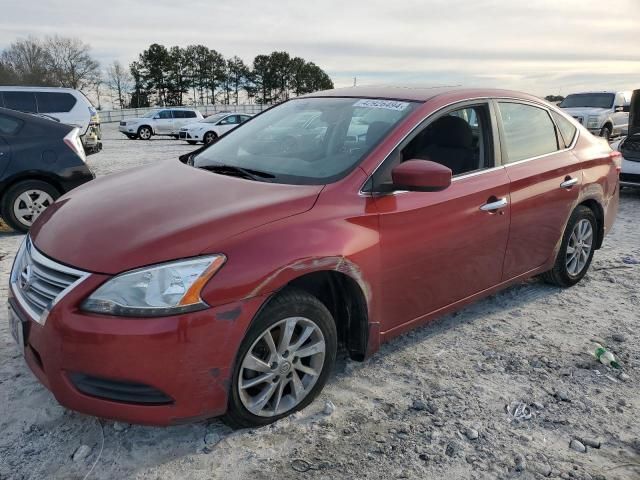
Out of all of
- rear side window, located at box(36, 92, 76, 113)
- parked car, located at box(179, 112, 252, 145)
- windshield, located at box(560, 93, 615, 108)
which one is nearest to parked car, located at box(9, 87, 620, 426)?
rear side window, located at box(36, 92, 76, 113)

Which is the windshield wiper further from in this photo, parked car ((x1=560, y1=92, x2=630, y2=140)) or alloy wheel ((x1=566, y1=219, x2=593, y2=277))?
parked car ((x1=560, y1=92, x2=630, y2=140))

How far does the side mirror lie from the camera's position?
9.00 feet

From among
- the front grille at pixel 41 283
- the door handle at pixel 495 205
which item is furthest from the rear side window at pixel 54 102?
the door handle at pixel 495 205

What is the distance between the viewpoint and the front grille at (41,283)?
2.25 meters

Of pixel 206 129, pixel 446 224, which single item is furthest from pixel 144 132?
pixel 446 224

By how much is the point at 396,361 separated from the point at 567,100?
1832 cm

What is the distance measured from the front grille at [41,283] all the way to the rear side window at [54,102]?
40.2ft

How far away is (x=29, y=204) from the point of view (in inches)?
241

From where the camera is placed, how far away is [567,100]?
18.8 m

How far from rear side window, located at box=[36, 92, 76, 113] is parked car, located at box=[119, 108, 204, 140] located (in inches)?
529

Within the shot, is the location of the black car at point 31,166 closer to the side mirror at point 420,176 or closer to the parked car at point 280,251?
the parked car at point 280,251

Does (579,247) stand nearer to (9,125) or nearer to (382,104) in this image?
(382,104)

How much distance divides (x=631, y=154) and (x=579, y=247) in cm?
525

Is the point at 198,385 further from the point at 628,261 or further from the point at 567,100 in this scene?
the point at 567,100
